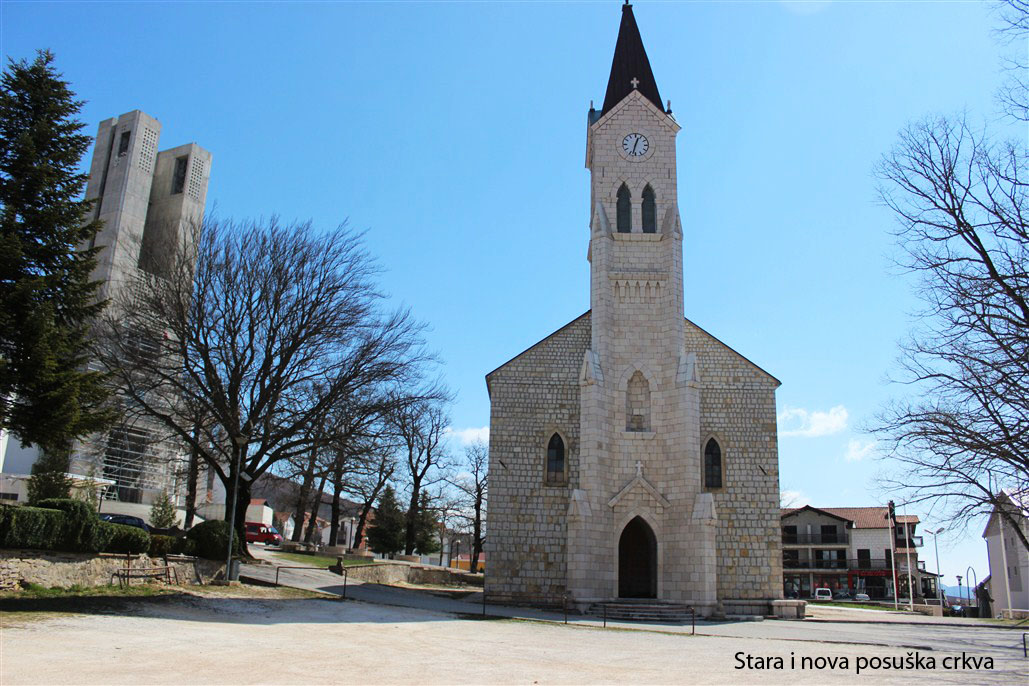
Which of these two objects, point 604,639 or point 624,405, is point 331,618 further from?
point 624,405

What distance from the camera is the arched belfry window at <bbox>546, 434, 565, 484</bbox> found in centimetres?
2928

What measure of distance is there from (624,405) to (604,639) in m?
11.9

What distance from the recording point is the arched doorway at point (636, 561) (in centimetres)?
2775

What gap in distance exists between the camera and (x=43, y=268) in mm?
17578

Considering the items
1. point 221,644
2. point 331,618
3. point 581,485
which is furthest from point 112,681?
point 581,485

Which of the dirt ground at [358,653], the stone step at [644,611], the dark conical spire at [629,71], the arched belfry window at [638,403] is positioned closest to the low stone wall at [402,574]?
the stone step at [644,611]

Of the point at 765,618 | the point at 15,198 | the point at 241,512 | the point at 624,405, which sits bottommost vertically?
the point at 765,618

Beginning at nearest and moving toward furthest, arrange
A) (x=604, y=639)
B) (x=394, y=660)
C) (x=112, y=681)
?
(x=112, y=681) → (x=394, y=660) → (x=604, y=639)

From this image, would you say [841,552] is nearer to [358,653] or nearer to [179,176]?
[358,653]

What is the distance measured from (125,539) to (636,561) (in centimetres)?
1745

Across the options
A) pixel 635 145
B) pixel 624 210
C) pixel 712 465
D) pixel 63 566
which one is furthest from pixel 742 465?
pixel 63 566

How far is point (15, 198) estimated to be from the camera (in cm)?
1734

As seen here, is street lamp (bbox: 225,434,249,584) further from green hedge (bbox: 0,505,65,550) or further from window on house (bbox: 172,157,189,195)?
window on house (bbox: 172,157,189,195)

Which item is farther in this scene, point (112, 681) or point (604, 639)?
point (604, 639)
